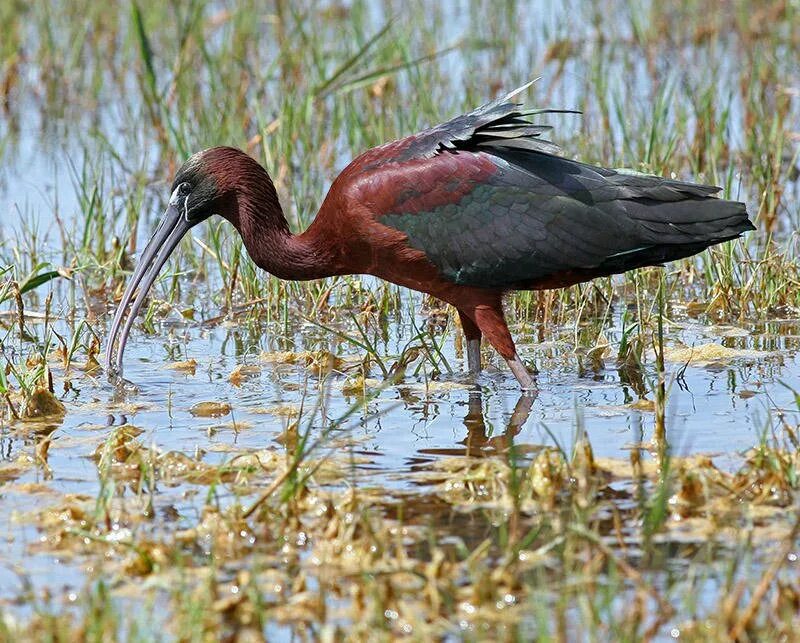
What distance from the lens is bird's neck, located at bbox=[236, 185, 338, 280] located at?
21.7ft

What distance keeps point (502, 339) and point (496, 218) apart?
0.51 metres

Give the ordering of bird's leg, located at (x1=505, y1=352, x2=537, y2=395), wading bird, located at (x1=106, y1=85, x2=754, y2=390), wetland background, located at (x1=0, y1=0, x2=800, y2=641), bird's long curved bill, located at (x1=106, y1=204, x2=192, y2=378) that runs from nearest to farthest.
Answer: wetland background, located at (x1=0, y1=0, x2=800, y2=641) → wading bird, located at (x1=106, y1=85, x2=754, y2=390) → bird's leg, located at (x1=505, y1=352, x2=537, y2=395) → bird's long curved bill, located at (x1=106, y1=204, x2=192, y2=378)

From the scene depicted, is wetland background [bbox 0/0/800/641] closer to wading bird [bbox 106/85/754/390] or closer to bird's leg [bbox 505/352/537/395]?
bird's leg [bbox 505/352/537/395]

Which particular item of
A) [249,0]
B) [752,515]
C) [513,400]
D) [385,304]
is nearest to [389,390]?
[513,400]

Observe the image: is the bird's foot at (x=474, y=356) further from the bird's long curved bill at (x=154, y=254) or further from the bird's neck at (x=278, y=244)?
the bird's long curved bill at (x=154, y=254)

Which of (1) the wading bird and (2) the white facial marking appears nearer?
(1) the wading bird

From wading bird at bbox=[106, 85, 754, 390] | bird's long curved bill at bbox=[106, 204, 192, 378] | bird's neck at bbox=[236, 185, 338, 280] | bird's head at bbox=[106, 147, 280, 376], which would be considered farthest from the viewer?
bird's long curved bill at bbox=[106, 204, 192, 378]

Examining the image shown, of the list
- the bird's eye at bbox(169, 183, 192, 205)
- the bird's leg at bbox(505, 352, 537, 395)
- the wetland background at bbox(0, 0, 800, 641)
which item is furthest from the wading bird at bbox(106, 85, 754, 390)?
the bird's eye at bbox(169, 183, 192, 205)

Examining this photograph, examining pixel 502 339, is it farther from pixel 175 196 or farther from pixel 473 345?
pixel 175 196

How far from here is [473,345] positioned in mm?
6793

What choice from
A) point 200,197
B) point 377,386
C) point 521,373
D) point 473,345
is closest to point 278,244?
point 200,197

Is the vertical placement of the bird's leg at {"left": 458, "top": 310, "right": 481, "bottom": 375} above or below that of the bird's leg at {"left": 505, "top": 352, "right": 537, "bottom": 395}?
above

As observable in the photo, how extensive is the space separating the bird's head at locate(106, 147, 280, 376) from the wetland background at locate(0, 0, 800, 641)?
29 centimetres

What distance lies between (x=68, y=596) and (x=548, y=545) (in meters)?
1.32
